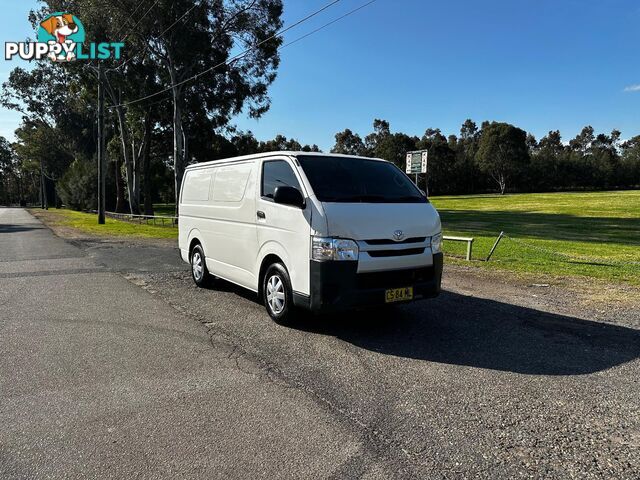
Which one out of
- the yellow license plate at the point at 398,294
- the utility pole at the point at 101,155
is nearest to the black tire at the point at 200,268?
the yellow license plate at the point at 398,294

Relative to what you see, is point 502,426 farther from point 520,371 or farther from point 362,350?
point 362,350

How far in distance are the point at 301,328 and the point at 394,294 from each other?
1.28m

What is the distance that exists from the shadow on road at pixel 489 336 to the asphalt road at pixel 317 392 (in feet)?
0.09

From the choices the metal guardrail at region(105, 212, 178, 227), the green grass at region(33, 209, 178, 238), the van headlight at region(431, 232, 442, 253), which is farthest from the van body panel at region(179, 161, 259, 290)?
the metal guardrail at region(105, 212, 178, 227)

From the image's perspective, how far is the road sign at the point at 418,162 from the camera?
16.3 metres

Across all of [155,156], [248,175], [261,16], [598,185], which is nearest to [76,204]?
[155,156]

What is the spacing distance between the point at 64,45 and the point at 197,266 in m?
29.3

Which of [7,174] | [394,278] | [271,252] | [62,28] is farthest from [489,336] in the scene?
[7,174]

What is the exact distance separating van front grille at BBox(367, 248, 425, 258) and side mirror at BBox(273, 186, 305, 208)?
3.22 feet

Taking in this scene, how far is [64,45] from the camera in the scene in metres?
29.6

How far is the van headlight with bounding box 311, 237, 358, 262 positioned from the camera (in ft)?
16.0

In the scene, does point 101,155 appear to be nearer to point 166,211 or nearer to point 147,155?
point 147,155

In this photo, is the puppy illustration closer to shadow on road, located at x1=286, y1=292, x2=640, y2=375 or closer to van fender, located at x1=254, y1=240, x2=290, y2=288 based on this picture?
van fender, located at x1=254, y1=240, x2=290, y2=288

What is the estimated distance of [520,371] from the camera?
13.9ft
